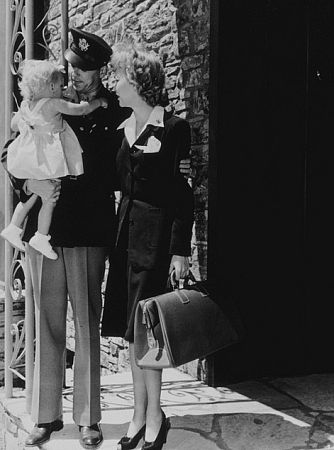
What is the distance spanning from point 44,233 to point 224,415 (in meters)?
1.68

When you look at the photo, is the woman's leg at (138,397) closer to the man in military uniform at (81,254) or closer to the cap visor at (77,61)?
the man in military uniform at (81,254)

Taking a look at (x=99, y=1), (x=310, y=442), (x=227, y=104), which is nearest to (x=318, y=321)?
(x=310, y=442)

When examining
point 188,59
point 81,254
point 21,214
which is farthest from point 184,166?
point 188,59

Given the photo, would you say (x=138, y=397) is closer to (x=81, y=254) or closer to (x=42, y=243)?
(x=81, y=254)

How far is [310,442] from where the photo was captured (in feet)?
13.9

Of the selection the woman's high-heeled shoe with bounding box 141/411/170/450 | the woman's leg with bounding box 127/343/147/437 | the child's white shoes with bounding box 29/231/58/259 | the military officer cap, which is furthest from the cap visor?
the woman's high-heeled shoe with bounding box 141/411/170/450

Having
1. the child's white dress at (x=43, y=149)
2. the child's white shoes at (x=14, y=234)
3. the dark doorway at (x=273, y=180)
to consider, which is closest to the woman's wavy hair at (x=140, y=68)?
the child's white dress at (x=43, y=149)

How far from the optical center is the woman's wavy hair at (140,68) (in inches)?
152

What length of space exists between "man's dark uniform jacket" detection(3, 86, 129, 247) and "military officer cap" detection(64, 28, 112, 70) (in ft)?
0.58

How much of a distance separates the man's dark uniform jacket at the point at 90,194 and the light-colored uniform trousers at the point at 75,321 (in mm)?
88

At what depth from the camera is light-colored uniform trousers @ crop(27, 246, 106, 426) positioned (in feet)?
13.5

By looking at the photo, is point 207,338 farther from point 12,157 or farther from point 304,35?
point 304,35

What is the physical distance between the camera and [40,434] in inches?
166

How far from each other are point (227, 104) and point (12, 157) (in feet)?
5.43
